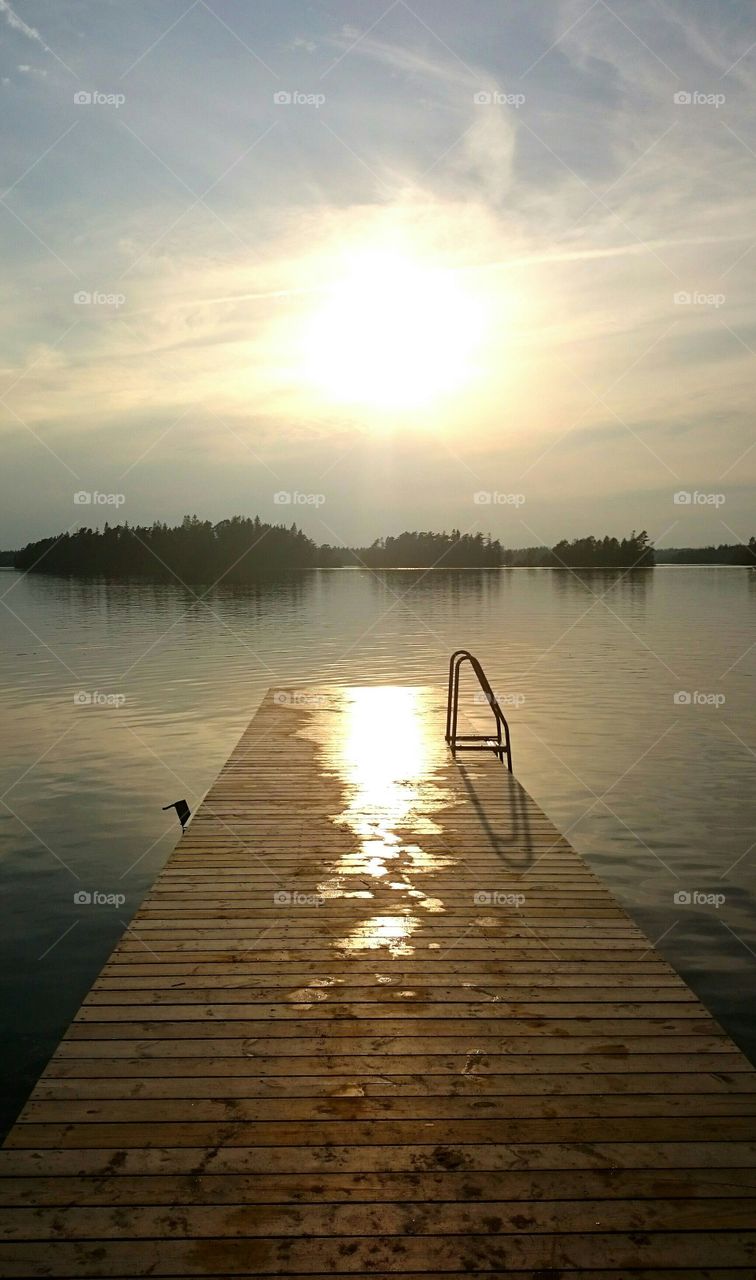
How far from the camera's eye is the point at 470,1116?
451cm

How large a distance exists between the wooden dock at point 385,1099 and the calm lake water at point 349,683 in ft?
5.69

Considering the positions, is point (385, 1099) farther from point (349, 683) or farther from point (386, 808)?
point (349, 683)

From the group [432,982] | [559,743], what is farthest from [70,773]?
[432,982]

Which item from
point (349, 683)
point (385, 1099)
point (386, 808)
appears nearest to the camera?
point (385, 1099)

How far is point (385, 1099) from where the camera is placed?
15.3 ft

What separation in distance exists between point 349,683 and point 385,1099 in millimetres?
22953

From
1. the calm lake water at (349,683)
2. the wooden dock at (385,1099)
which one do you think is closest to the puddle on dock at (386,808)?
the wooden dock at (385,1099)

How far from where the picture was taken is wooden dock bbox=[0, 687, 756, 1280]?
3.69m

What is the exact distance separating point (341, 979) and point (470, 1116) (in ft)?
5.60

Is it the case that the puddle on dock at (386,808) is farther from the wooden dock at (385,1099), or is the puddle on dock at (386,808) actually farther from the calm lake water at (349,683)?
the calm lake water at (349,683)

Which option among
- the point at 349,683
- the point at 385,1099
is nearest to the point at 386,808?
the point at 385,1099

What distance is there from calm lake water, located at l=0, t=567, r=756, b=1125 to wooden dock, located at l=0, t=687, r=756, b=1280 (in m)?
1.73

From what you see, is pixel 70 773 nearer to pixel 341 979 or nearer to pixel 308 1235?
pixel 341 979

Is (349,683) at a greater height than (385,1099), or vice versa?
(385,1099)
